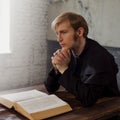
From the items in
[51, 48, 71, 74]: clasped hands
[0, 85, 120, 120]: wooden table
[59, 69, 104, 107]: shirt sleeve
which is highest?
[51, 48, 71, 74]: clasped hands

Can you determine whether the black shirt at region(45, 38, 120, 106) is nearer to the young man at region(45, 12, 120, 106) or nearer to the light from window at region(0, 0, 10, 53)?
the young man at region(45, 12, 120, 106)

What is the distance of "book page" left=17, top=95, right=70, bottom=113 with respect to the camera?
117 centimetres

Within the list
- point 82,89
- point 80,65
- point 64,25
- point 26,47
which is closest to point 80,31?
point 64,25

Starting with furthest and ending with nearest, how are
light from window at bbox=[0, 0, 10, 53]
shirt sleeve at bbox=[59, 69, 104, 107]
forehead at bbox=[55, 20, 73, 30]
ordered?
light from window at bbox=[0, 0, 10, 53]
forehead at bbox=[55, 20, 73, 30]
shirt sleeve at bbox=[59, 69, 104, 107]

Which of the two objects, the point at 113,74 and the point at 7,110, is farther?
the point at 113,74

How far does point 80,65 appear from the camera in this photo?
60.1 inches

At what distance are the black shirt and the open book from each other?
11 cm

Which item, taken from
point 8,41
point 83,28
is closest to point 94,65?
point 83,28

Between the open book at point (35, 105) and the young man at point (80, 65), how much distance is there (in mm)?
118

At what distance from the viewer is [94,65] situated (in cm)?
137

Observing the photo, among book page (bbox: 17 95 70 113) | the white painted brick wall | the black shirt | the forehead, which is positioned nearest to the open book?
book page (bbox: 17 95 70 113)

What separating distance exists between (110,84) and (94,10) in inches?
28.1

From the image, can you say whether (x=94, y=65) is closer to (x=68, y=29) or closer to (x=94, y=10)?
(x=68, y=29)

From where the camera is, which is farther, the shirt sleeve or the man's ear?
the man's ear
